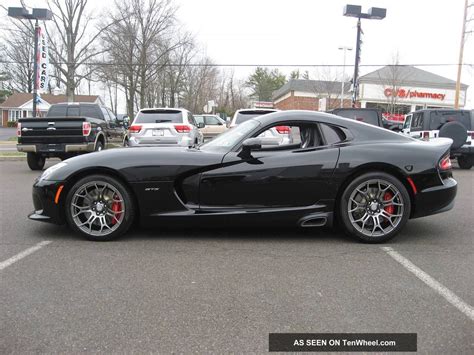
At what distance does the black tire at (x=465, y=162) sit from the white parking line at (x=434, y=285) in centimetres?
1064

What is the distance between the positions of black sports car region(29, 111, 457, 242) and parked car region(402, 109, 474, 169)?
896 centimetres

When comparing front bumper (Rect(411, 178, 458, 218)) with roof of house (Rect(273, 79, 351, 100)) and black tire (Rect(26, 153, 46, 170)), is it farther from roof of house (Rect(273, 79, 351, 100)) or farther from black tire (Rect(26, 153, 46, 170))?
roof of house (Rect(273, 79, 351, 100))

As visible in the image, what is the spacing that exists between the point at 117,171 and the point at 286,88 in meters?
60.7

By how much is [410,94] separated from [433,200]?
Result: 153 ft

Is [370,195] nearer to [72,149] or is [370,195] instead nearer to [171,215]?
[171,215]

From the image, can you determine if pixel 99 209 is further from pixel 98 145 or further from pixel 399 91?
pixel 399 91

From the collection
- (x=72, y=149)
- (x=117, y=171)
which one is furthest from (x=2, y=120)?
(x=117, y=171)

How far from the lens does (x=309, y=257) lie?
421cm

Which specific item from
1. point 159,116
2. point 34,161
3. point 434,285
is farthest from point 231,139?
point 34,161

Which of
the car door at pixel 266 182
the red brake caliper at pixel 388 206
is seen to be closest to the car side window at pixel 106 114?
the car door at pixel 266 182

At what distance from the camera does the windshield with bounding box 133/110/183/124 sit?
11266mm

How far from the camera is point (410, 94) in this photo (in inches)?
1858

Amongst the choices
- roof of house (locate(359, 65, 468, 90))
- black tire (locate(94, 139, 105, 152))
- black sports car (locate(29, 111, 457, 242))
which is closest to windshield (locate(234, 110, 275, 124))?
black tire (locate(94, 139, 105, 152))

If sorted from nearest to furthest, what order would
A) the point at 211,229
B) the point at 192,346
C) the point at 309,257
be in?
the point at 192,346 < the point at 309,257 < the point at 211,229
